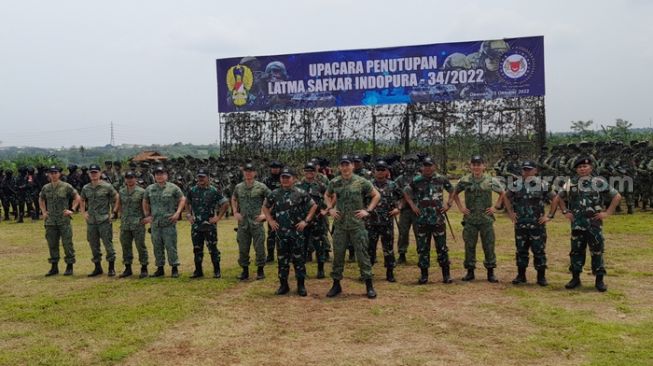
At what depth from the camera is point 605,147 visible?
15094 millimetres

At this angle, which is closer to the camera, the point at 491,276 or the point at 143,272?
the point at 491,276

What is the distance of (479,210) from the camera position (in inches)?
295

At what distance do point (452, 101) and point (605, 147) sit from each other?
19.3ft

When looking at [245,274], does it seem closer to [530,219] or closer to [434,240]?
[434,240]

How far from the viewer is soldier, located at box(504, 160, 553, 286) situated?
7227 mm

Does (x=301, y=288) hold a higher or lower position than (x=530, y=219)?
lower

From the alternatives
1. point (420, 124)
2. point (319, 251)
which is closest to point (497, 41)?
point (420, 124)

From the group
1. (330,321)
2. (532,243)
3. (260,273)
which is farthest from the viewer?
(260,273)

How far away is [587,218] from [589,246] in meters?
0.36

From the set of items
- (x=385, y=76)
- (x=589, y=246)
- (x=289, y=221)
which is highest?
(x=385, y=76)

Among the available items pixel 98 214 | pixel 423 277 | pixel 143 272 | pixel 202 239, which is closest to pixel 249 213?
pixel 202 239

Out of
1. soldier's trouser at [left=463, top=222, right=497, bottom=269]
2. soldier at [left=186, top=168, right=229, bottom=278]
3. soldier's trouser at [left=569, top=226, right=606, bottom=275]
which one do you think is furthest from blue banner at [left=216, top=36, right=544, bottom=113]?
soldier's trouser at [left=569, top=226, right=606, bottom=275]

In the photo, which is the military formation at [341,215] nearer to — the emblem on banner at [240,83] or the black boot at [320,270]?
the black boot at [320,270]

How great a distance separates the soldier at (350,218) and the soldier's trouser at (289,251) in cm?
47
